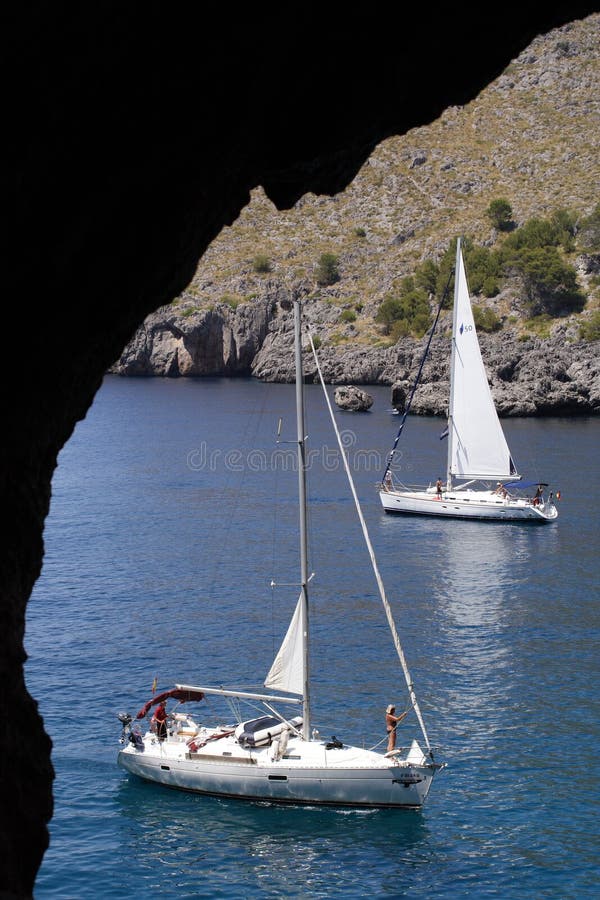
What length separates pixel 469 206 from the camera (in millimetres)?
191750

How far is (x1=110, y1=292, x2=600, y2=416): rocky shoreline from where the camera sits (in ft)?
389

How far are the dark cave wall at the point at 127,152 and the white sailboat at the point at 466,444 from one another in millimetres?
57441

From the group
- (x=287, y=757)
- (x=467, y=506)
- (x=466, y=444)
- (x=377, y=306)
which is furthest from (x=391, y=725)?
(x=377, y=306)

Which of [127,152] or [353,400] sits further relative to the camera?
[353,400]

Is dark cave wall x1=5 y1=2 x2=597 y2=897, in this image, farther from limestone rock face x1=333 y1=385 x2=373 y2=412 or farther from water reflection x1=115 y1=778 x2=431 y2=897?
limestone rock face x1=333 y1=385 x2=373 y2=412

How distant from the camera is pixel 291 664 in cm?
3027

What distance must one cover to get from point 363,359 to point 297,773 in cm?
12850

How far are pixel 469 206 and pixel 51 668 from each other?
546 ft

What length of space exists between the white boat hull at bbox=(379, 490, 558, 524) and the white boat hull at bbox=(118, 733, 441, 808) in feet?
123

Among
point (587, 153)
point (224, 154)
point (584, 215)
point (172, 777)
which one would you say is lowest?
point (172, 777)

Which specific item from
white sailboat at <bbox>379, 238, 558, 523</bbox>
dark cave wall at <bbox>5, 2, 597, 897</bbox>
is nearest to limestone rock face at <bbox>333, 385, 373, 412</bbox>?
white sailboat at <bbox>379, 238, 558, 523</bbox>

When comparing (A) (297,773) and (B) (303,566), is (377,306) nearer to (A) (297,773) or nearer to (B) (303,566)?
(B) (303,566)

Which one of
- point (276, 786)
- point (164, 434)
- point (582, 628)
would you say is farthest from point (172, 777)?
point (164, 434)

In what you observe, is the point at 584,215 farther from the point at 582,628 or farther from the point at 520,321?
the point at 582,628
